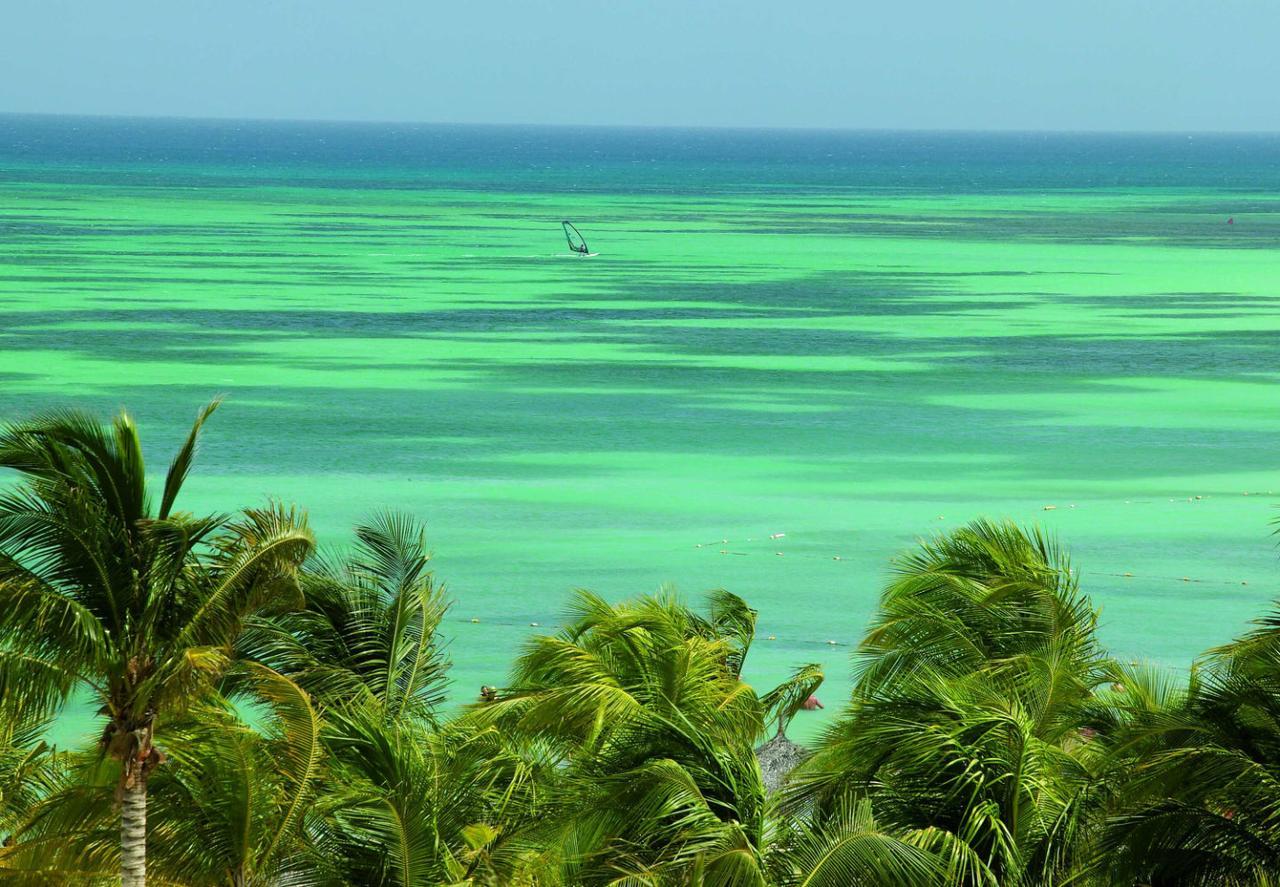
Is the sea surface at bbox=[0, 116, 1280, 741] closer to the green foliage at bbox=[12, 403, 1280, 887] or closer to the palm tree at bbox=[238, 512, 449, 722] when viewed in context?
the palm tree at bbox=[238, 512, 449, 722]

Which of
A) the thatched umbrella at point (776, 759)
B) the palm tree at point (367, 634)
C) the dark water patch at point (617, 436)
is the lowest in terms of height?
the thatched umbrella at point (776, 759)

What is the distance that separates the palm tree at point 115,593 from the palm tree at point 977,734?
2.86 metres

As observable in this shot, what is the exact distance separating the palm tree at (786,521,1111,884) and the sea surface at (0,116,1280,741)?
5289mm

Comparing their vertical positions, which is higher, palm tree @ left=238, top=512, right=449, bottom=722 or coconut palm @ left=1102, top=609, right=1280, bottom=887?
palm tree @ left=238, top=512, right=449, bottom=722

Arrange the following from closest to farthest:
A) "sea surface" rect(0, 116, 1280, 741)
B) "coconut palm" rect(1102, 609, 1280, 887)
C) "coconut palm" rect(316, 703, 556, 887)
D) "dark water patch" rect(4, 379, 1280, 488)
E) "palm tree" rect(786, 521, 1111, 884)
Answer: "coconut palm" rect(1102, 609, 1280, 887), "palm tree" rect(786, 521, 1111, 884), "coconut palm" rect(316, 703, 556, 887), "sea surface" rect(0, 116, 1280, 741), "dark water patch" rect(4, 379, 1280, 488)

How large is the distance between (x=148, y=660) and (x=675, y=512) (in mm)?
16992

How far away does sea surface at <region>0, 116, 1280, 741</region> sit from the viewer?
894 inches

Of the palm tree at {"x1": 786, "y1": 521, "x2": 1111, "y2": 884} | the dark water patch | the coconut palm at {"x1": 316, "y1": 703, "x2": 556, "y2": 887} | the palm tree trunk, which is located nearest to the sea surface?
the dark water patch

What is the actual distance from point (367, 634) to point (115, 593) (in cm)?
275

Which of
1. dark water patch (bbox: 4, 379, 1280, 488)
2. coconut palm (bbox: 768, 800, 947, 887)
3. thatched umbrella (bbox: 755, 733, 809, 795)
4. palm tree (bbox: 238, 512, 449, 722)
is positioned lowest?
coconut palm (bbox: 768, 800, 947, 887)

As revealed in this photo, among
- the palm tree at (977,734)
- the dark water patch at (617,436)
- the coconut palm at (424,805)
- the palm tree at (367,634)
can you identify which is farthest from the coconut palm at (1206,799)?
the dark water patch at (617,436)

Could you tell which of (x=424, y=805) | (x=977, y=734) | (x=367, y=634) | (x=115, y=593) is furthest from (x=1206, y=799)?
(x=367, y=634)

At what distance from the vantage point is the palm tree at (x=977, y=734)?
8812mm

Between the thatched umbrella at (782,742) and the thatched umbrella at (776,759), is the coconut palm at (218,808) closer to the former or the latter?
the thatched umbrella at (782,742)
